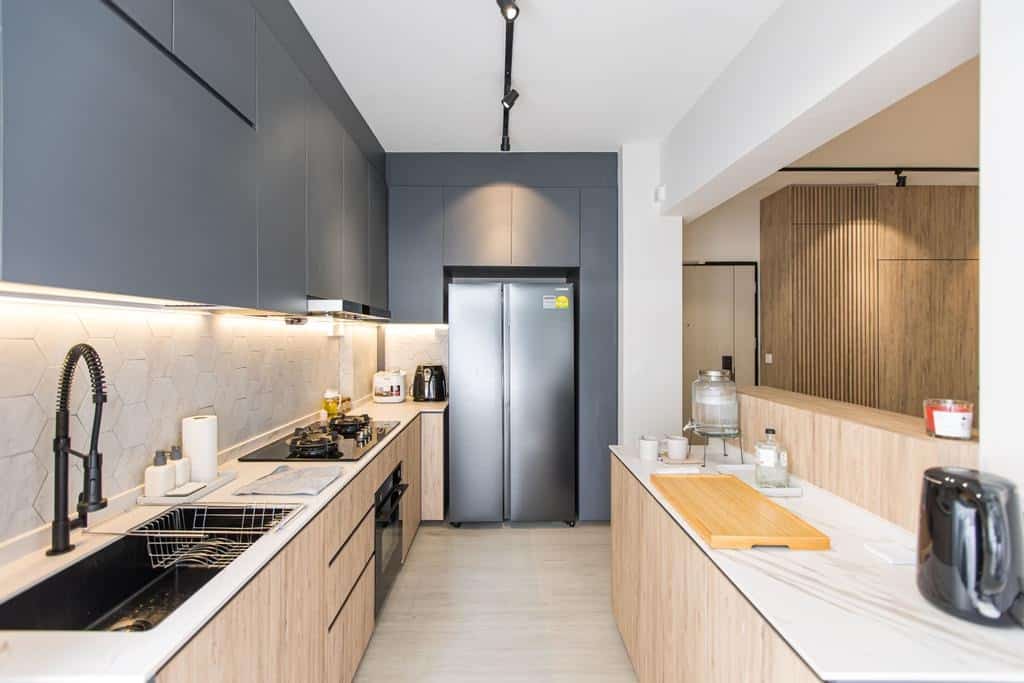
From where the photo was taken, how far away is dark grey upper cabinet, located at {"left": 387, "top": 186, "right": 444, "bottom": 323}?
12.0ft

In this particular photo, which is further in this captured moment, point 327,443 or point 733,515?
point 327,443

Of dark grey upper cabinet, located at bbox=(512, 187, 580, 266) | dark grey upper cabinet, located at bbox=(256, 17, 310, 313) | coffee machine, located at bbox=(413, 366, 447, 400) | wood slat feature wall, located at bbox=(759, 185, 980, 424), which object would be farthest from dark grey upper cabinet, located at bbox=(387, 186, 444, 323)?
wood slat feature wall, located at bbox=(759, 185, 980, 424)

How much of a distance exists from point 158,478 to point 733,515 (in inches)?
71.0

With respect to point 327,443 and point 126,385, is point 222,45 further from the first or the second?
point 327,443

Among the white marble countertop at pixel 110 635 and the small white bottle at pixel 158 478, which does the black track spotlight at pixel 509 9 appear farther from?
the small white bottle at pixel 158 478

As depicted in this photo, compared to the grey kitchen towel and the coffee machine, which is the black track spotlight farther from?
the coffee machine

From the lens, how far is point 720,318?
15.6 ft

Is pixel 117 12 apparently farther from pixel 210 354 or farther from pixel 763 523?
pixel 763 523

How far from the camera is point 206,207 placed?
140 cm

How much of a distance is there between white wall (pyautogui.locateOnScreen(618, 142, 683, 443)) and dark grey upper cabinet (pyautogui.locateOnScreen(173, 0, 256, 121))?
2497mm

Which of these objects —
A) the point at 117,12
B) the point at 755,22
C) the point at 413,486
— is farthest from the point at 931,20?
the point at 413,486

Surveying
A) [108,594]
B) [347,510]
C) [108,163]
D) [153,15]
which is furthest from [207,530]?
[153,15]

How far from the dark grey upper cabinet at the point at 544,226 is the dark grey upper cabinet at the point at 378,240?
3.11 feet

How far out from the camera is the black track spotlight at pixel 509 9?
Answer: 1786 mm
